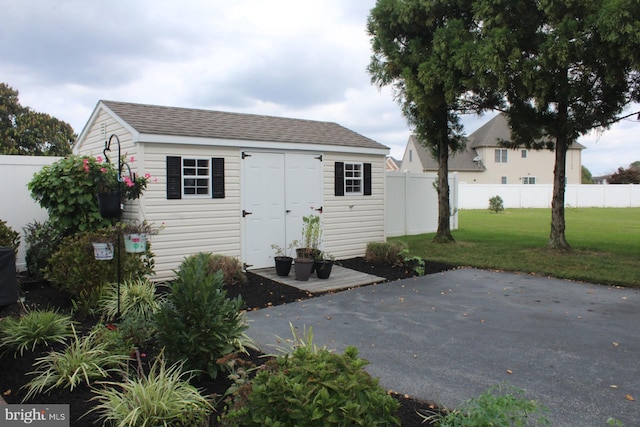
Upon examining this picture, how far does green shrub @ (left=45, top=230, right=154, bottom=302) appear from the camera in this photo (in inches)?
221

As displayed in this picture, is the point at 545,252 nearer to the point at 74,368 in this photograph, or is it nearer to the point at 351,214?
the point at 351,214

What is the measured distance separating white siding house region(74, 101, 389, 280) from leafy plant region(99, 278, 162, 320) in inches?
86.4

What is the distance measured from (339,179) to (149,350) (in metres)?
6.46

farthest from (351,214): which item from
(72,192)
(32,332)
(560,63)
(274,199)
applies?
(32,332)

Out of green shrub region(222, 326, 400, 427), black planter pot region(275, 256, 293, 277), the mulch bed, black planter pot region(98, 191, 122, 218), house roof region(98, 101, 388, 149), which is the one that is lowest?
the mulch bed

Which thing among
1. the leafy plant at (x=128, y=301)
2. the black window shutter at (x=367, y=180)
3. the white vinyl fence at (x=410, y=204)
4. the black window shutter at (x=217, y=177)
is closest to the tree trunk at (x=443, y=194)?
the white vinyl fence at (x=410, y=204)

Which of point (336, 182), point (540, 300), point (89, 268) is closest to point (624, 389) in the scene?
point (540, 300)

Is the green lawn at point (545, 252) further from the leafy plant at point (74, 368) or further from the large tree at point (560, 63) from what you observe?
the leafy plant at point (74, 368)

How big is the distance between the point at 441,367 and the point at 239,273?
13.7ft

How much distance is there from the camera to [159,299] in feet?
19.4

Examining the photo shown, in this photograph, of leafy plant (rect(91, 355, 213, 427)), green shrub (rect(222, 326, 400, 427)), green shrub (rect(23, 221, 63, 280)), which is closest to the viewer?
green shrub (rect(222, 326, 400, 427))

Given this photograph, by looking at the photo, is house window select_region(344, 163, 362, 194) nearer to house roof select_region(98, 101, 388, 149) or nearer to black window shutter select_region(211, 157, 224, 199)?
house roof select_region(98, 101, 388, 149)

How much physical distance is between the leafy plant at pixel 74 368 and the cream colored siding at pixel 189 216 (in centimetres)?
405

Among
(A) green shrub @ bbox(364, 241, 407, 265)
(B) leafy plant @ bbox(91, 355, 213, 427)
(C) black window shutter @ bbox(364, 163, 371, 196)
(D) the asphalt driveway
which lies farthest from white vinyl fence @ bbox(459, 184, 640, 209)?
(B) leafy plant @ bbox(91, 355, 213, 427)
